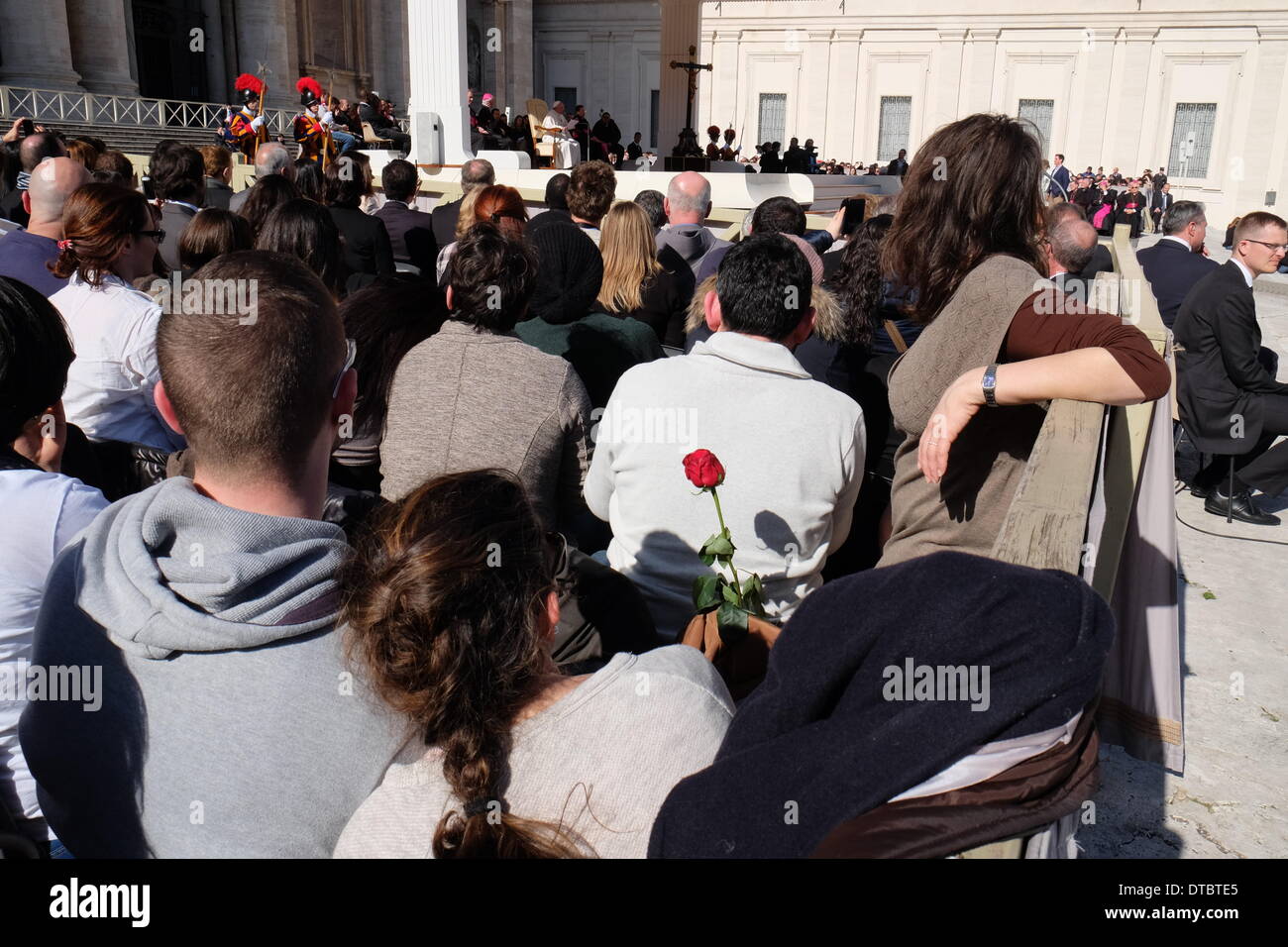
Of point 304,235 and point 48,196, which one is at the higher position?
point 48,196

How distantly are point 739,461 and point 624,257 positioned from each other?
Answer: 277 cm

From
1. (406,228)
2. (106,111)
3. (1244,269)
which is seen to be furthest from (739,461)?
(106,111)

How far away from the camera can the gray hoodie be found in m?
1.50

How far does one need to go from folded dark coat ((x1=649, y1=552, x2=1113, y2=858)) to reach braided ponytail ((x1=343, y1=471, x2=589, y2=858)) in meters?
0.27

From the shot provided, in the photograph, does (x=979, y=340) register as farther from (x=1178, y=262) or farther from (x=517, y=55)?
(x=517, y=55)

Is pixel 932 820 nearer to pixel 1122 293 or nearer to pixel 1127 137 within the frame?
pixel 1122 293

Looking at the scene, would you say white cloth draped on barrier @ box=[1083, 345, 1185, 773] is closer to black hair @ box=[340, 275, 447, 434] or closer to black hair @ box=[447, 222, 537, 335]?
black hair @ box=[447, 222, 537, 335]

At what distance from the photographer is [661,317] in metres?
5.34

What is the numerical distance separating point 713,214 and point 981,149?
30.9 feet

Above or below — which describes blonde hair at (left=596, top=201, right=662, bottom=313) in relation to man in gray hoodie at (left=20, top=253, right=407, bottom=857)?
above

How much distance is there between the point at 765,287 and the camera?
289cm

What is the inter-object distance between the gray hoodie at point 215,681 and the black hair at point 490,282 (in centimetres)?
178

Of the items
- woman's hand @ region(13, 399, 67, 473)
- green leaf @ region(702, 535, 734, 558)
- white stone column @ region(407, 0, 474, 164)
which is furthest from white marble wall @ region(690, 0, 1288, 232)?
woman's hand @ region(13, 399, 67, 473)

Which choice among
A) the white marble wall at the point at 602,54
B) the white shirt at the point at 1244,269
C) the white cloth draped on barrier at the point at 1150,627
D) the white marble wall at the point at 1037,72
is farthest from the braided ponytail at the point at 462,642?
the white marble wall at the point at 602,54
